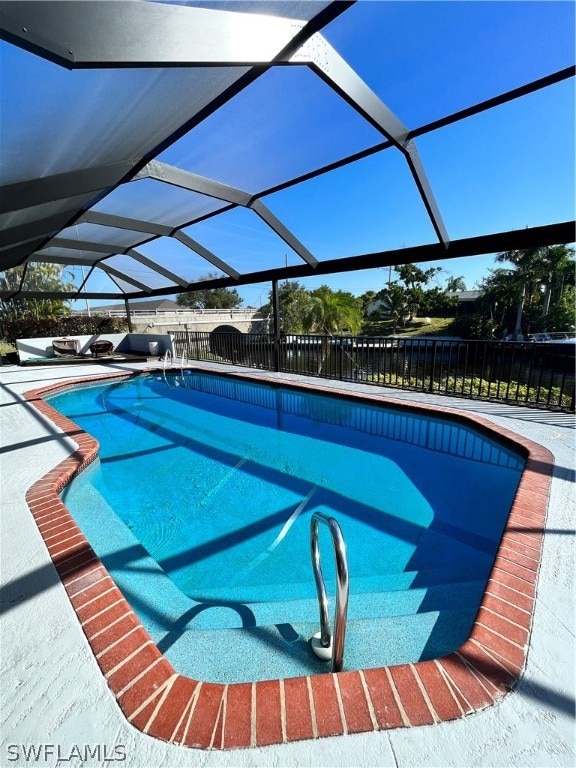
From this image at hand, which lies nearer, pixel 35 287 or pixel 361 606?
pixel 361 606

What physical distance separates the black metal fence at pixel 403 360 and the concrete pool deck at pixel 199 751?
4.10 m

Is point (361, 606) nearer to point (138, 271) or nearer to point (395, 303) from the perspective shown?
point (138, 271)

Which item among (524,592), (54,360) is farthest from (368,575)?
(54,360)

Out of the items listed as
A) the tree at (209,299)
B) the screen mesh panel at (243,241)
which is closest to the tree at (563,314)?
the screen mesh panel at (243,241)

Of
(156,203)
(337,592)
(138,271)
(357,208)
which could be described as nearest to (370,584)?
(337,592)

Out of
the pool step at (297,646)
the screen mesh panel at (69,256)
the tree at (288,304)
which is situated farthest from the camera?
the tree at (288,304)

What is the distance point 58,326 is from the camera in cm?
1656

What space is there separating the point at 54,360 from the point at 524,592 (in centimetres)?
1426

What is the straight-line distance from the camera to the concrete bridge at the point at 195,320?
67.2 ft

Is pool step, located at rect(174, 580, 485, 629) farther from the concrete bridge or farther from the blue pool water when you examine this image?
the concrete bridge

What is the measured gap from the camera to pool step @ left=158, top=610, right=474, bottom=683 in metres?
1.71

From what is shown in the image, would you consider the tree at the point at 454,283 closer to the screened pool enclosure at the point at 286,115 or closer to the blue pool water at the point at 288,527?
the screened pool enclosure at the point at 286,115

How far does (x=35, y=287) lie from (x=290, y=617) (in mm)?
33936

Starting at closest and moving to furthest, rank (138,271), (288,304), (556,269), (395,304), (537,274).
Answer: (138,271) < (288,304) < (556,269) < (537,274) < (395,304)
